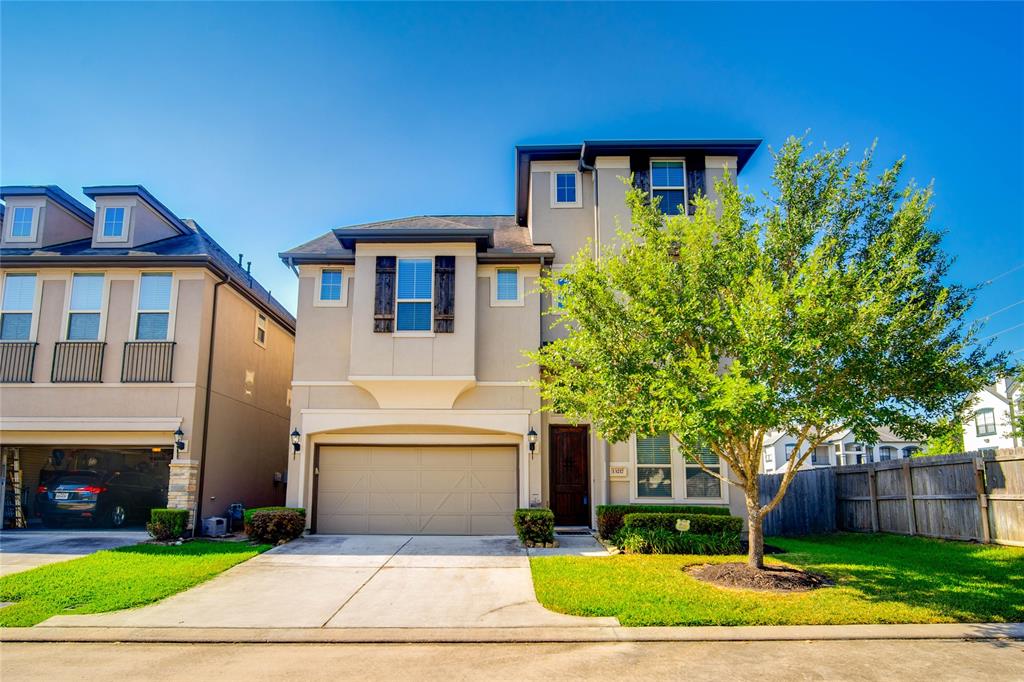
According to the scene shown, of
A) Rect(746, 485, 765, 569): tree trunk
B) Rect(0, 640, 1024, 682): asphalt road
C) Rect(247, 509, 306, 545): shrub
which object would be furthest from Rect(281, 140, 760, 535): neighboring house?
Rect(0, 640, 1024, 682): asphalt road

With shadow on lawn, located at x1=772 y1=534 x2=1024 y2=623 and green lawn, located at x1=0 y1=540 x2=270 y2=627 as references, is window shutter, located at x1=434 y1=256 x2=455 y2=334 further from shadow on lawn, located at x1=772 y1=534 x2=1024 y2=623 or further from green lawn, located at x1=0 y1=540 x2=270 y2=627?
shadow on lawn, located at x1=772 y1=534 x2=1024 y2=623

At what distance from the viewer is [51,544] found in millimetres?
12812

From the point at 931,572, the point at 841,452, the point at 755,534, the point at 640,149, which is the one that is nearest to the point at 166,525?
the point at 755,534

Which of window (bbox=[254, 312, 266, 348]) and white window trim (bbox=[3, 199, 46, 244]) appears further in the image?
window (bbox=[254, 312, 266, 348])

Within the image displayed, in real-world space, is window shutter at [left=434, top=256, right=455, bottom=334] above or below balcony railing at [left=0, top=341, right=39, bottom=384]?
above

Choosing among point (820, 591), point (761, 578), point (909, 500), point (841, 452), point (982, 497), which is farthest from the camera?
point (841, 452)

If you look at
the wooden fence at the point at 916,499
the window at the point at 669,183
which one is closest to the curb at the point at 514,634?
the wooden fence at the point at 916,499

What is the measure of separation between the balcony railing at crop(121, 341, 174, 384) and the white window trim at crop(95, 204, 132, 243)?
9.18 feet

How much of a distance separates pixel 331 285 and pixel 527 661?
1061cm

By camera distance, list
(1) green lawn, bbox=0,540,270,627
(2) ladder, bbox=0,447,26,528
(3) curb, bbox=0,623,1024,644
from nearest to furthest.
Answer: (3) curb, bbox=0,623,1024,644 < (1) green lawn, bbox=0,540,270,627 < (2) ladder, bbox=0,447,26,528

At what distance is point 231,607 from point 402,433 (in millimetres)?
6675

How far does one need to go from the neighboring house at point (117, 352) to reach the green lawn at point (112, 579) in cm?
228

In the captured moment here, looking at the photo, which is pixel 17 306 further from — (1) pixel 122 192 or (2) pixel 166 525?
(2) pixel 166 525

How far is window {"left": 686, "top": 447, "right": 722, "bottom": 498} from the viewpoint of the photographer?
1430cm
